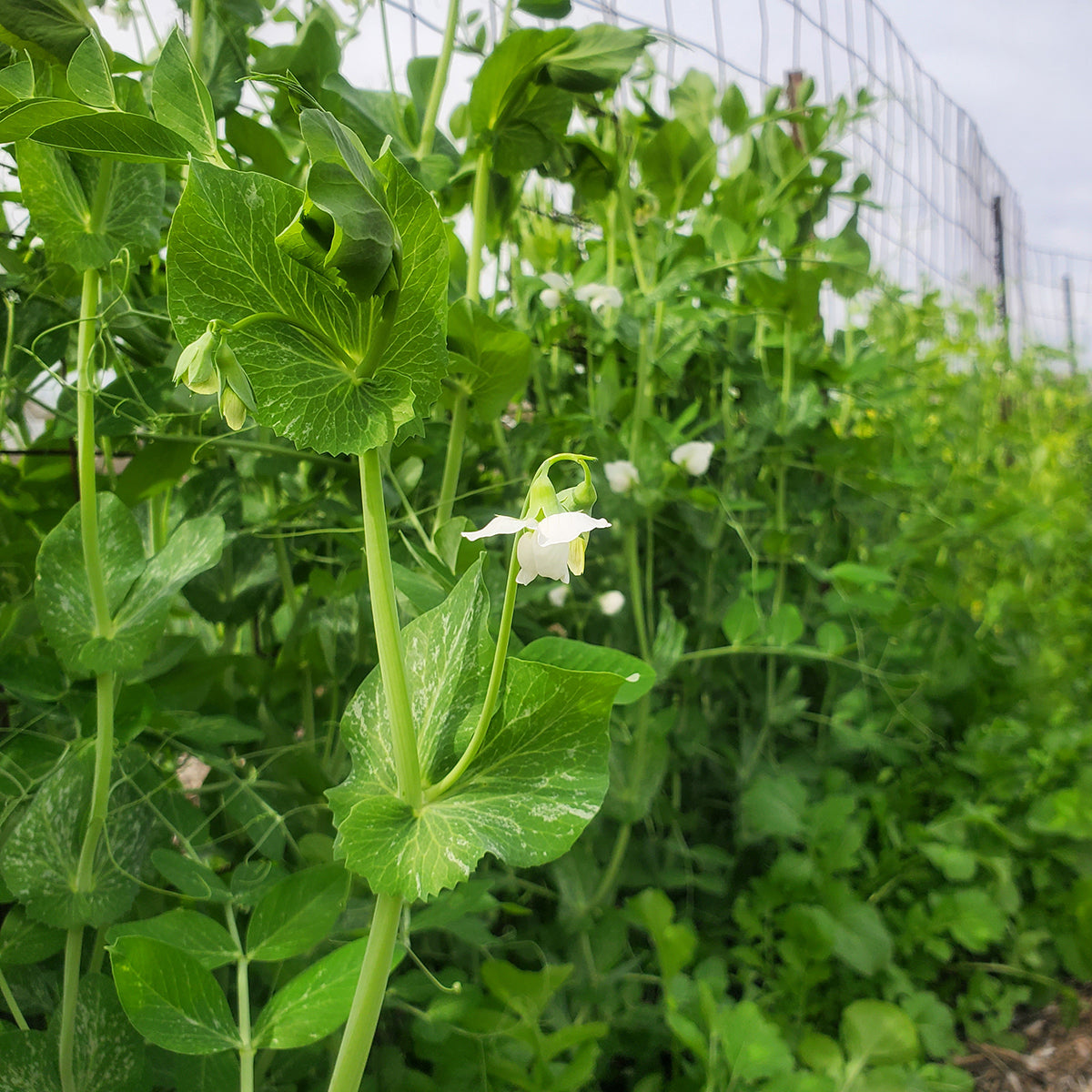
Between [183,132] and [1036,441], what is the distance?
2.23 meters

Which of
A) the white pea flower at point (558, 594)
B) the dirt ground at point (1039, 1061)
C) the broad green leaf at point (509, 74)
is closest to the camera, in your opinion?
the broad green leaf at point (509, 74)

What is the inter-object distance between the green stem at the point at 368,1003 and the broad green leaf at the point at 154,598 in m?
0.20

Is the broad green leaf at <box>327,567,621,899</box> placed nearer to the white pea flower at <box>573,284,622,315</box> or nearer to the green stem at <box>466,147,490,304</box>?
the green stem at <box>466,147,490,304</box>

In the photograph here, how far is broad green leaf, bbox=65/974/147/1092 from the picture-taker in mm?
427

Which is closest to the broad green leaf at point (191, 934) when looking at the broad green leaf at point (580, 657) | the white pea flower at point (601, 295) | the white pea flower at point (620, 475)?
the broad green leaf at point (580, 657)

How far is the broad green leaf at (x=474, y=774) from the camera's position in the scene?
345 millimetres

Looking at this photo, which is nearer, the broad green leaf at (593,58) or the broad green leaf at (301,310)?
the broad green leaf at (301,310)

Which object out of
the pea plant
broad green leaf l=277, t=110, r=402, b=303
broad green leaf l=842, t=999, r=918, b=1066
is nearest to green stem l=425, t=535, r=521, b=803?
the pea plant

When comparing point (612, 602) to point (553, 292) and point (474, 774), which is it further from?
point (474, 774)

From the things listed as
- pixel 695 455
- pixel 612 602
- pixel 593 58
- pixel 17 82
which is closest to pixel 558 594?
pixel 612 602

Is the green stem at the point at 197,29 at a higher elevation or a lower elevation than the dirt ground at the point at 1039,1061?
higher

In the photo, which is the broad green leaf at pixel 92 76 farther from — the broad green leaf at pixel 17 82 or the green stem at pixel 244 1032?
the green stem at pixel 244 1032

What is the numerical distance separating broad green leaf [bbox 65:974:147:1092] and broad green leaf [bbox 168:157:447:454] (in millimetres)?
322

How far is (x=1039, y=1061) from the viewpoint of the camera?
108 centimetres
